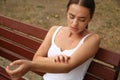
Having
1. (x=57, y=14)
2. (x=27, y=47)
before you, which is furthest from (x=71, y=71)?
(x=57, y=14)

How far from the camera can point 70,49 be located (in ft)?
7.55

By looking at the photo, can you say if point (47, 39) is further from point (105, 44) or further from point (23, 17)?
point (23, 17)

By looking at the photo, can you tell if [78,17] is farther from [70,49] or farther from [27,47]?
[27,47]

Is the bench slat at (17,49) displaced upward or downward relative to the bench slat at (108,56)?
downward

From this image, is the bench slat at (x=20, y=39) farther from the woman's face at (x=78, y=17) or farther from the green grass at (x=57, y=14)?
the green grass at (x=57, y=14)

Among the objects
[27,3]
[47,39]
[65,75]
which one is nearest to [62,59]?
[65,75]

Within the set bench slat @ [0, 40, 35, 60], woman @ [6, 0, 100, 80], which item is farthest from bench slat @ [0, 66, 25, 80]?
woman @ [6, 0, 100, 80]

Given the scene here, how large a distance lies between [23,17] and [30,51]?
3811 mm

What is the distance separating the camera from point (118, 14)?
21.7ft

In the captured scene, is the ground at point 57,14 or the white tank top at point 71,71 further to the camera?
the ground at point 57,14

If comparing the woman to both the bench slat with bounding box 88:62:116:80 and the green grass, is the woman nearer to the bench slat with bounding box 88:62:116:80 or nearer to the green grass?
the bench slat with bounding box 88:62:116:80

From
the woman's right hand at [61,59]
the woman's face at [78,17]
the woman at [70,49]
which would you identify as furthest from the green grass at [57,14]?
the woman's right hand at [61,59]

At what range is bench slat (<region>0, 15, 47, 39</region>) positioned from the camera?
2.87m

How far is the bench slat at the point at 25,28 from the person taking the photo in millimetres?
2865
